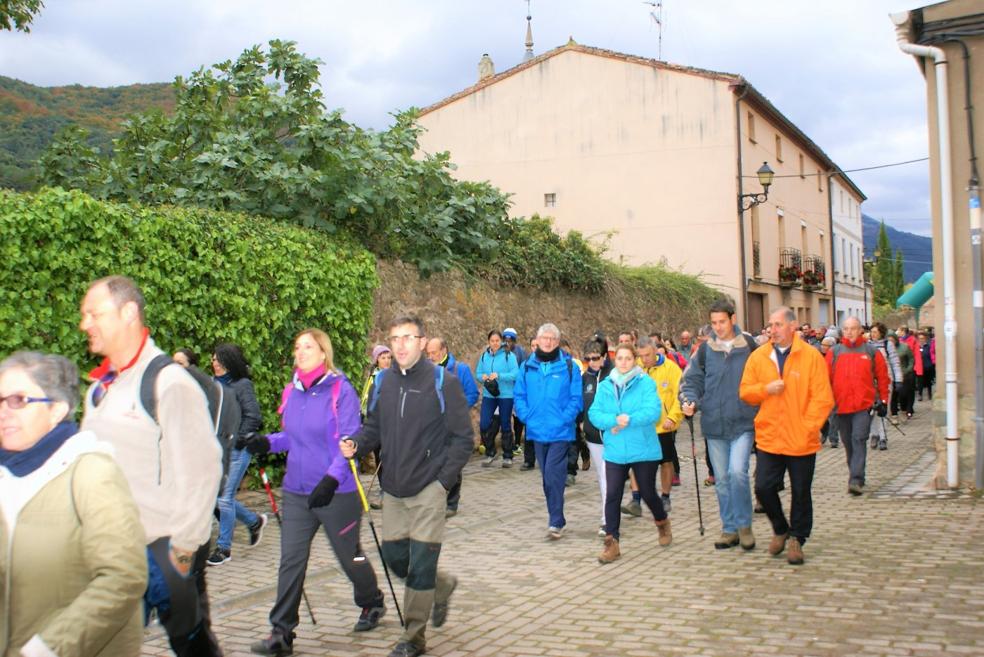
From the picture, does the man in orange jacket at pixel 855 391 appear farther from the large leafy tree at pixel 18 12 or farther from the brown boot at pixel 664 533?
the large leafy tree at pixel 18 12

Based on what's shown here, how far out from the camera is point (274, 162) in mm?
12344

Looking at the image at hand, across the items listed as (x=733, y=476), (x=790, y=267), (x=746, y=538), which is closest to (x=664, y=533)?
(x=746, y=538)

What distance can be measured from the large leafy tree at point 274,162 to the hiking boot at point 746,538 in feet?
21.1

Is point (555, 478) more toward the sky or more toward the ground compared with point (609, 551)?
more toward the sky

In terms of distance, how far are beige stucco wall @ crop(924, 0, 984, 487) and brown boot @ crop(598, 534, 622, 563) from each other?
4555 mm

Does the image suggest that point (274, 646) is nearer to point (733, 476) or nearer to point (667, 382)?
→ point (733, 476)

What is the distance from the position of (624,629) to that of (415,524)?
1415mm

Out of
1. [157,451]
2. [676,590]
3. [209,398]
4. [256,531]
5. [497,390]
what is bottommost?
[676,590]

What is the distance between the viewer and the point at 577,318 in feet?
63.4

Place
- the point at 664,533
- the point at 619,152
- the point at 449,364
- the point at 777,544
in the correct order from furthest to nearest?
the point at 619,152, the point at 449,364, the point at 664,533, the point at 777,544

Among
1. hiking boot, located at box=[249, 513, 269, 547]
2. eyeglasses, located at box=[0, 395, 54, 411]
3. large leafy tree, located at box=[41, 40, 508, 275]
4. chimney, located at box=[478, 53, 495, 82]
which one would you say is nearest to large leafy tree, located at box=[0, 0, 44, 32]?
large leafy tree, located at box=[41, 40, 508, 275]

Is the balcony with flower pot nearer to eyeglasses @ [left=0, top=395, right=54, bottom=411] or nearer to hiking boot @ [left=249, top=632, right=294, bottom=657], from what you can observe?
hiking boot @ [left=249, top=632, right=294, bottom=657]

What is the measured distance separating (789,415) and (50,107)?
30059 mm

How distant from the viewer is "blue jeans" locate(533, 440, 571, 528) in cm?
858
